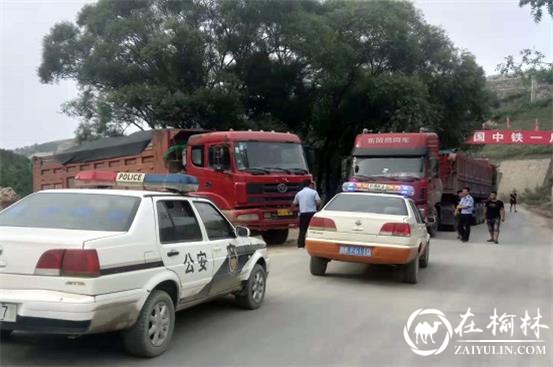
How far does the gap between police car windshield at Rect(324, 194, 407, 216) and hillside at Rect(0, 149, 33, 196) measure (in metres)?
13.7

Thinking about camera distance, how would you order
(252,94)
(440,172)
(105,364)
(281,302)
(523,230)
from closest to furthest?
(105,364), (281,302), (440,172), (523,230), (252,94)

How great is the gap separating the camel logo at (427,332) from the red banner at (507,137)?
26.4 meters

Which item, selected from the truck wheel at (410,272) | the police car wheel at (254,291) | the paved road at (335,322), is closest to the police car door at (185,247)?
the paved road at (335,322)

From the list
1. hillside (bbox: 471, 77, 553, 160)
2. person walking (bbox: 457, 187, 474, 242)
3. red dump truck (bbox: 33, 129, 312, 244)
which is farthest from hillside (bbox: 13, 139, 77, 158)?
hillside (bbox: 471, 77, 553, 160)

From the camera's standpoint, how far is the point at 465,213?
1734 cm

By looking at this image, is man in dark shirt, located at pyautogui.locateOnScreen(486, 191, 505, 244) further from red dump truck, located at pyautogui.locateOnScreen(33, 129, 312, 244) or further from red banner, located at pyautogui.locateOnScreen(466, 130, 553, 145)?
red banner, located at pyautogui.locateOnScreen(466, 130, 553, 145)

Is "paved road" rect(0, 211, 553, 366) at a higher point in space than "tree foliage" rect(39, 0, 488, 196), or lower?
lower

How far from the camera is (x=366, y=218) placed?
9547 millimetres

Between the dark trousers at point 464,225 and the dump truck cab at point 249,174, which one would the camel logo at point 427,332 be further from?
the dark trousers at point 464,225

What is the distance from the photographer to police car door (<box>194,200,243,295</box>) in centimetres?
666

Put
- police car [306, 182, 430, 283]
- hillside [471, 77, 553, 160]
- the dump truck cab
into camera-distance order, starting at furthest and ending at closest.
Answer: hillside [471, 77, 553, 160] < the dump truck cab < police car [306, 182, 430, 283]

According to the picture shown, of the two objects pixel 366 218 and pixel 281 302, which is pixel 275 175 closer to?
pixel 366 218

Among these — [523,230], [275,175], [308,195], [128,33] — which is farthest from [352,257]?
[128,33]

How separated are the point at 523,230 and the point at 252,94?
13061mm
